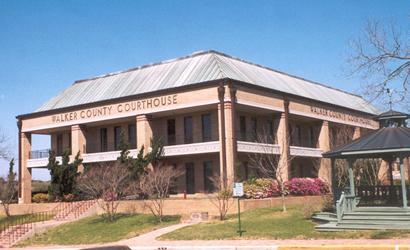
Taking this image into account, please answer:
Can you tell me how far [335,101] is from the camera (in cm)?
5759

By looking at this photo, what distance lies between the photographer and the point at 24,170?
173ft

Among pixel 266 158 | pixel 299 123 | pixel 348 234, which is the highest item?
pixel 299 123

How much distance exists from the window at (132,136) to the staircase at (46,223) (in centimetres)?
825

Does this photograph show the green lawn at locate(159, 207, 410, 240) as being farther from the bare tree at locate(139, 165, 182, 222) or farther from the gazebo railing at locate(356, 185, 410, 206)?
the bare tree at locate(139, 165, 182, 222)

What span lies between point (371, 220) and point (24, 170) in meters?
37.3

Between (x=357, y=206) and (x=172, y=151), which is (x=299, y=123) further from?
(x=357, y=206)

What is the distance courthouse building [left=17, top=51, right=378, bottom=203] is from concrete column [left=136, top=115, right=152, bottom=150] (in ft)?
0.25

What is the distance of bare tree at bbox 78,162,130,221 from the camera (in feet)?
121

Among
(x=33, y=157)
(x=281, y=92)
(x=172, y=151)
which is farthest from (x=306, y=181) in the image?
(x=33, y=157)

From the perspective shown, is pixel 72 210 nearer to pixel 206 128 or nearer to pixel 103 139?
pixel 206 128

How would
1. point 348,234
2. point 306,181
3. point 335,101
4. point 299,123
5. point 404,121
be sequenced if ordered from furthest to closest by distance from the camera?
point 335,101
point 299,123
point 306,181
point 404,121
point 348,234

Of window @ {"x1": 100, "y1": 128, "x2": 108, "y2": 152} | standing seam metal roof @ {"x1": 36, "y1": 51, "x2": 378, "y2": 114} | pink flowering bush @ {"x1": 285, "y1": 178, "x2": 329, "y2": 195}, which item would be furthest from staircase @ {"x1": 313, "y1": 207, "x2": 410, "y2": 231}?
window @ {"x1": 100, "y1": 128, "x2": 108, "y2": 152}

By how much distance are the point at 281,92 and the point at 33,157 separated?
24291 millimetres

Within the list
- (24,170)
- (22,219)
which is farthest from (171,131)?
(24,170)
